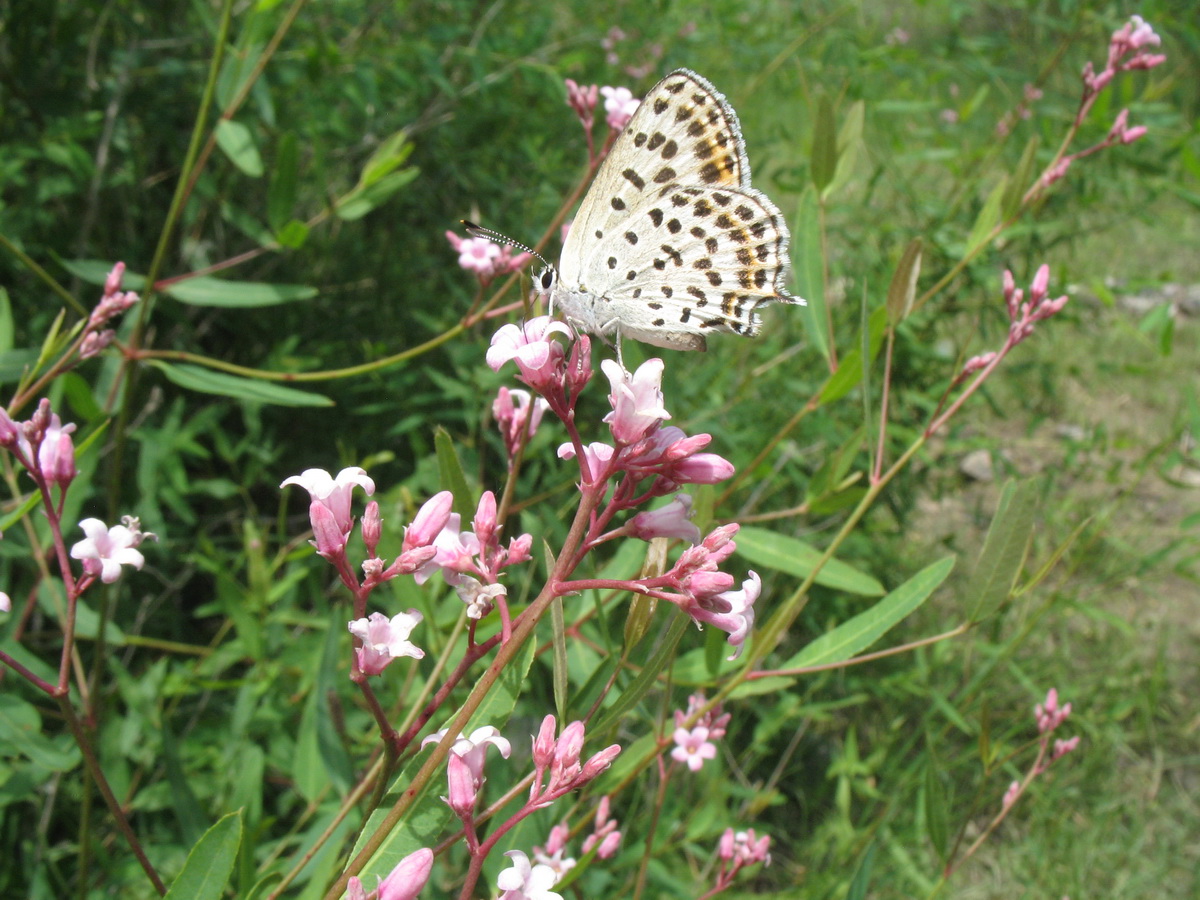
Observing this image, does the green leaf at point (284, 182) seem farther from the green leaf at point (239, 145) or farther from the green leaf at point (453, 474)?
the green leaf at point (453, 474)

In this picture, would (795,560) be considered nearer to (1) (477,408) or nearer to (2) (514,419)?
(2) (514,419)

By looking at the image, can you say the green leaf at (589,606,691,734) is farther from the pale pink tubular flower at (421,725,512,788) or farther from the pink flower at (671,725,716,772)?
the pink flower at (671,725,716,772)

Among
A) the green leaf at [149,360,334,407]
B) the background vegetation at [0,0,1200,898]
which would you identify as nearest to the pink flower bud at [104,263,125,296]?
the green leaf at [149,360,334,407]

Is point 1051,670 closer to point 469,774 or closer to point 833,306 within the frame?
point 833,306

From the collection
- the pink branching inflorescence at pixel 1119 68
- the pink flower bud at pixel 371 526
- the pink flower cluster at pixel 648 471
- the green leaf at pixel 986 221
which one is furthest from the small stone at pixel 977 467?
the pink flower bud at pixel 371 526

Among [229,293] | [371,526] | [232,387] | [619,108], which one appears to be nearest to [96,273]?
[229,293]
